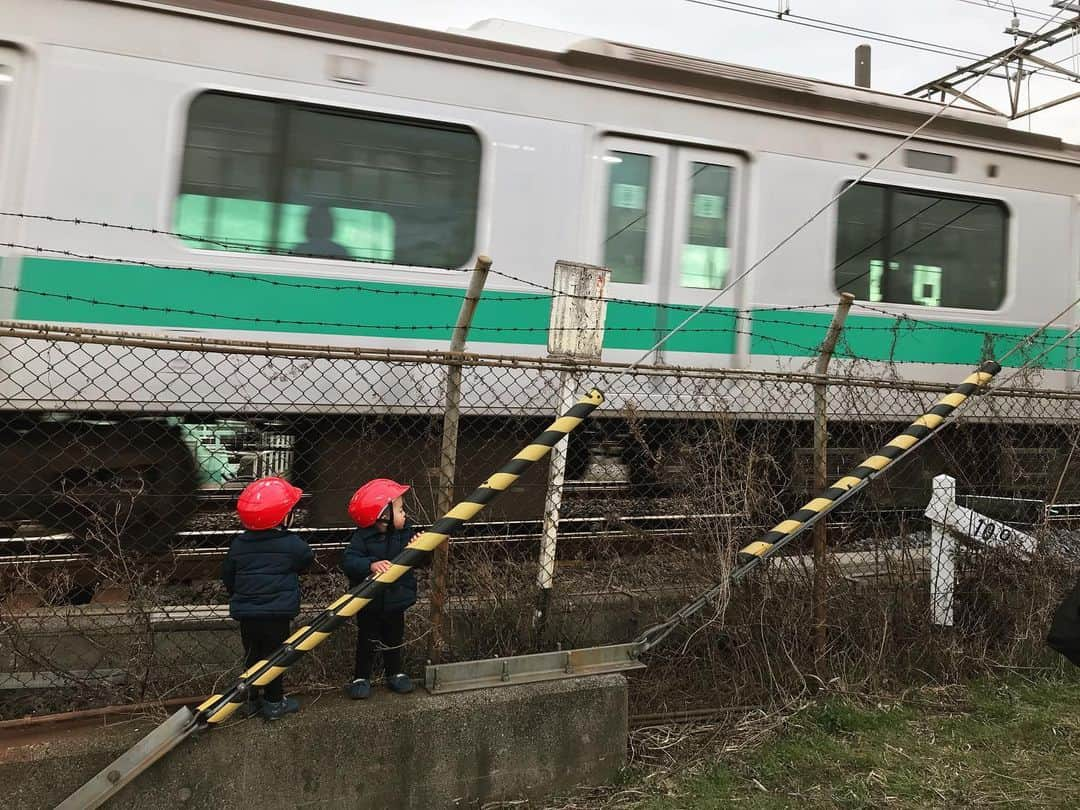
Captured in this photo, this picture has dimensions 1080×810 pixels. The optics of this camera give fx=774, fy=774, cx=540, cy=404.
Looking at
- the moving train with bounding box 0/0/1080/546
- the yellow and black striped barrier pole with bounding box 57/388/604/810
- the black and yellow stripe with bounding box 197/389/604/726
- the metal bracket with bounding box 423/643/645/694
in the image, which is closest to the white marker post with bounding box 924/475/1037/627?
the moving train with bounding box 0/0/1080/546

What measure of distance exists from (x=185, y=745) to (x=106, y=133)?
339 cm

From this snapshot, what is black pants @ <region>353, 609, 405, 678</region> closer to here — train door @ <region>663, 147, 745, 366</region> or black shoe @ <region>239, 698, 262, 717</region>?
black shoe @ <region>239, 698, 262, 717</region>

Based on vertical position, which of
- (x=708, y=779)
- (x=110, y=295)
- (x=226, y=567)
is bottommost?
(x=708, y=779)

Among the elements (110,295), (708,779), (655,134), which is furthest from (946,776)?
(110,295)

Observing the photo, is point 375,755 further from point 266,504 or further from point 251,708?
point 266,504

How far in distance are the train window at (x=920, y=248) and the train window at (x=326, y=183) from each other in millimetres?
2867

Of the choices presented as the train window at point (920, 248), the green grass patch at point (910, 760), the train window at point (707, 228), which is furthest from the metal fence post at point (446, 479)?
the train window at point (920, 248)

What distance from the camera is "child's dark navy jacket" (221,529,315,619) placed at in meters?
2.63

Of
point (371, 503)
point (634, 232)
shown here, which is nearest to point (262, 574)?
point (371, 503)

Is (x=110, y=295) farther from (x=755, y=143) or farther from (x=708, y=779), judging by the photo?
(x=755, y=143)

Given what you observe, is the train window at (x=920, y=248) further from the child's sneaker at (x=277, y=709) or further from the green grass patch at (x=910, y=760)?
the child's sneaker at (x=277, y=709)

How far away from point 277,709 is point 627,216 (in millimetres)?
3788

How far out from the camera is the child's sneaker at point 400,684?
2.82m

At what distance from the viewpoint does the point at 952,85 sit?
13.0 meters
